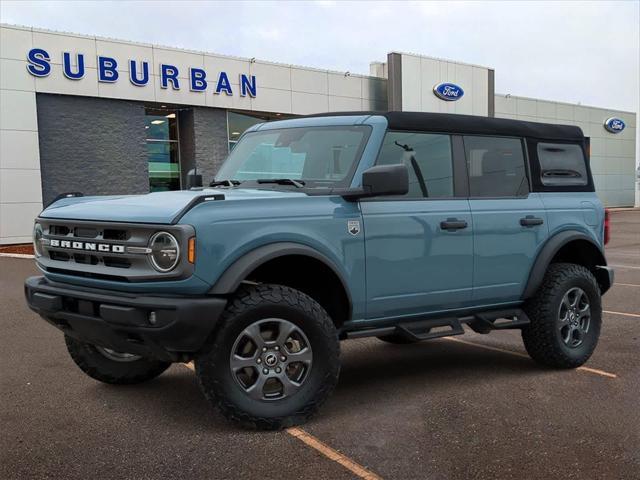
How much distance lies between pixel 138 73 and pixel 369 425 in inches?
760

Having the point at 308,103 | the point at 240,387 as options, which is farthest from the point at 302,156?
the point at 308,103

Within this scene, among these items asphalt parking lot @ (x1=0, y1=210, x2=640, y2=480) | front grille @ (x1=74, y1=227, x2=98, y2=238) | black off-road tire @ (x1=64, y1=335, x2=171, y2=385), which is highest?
front grille @ (x1=74, y1=227, x2=98, y2=238)

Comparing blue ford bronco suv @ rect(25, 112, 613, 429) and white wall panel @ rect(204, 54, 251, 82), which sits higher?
white wall panel @ rect(204, 54, 251, 82)

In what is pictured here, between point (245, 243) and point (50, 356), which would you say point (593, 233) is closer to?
point (245, 243)

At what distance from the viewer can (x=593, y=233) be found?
5883 millimetres

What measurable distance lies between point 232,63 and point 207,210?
68.3ft

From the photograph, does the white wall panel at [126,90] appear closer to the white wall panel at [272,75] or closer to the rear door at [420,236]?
the white wall panel at [272,75]

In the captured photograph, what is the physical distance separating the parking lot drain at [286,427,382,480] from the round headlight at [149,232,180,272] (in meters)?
1.25

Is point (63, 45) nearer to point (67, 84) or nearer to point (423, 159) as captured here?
→ point (67, 84)

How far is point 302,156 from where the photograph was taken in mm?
4922

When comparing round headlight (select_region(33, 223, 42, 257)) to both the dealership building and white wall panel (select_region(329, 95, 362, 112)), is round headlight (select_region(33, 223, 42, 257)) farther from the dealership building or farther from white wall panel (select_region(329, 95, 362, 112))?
white wall panel (select_region(329, 95, 362, 112))

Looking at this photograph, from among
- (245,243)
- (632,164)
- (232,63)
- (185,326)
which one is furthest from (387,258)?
(632,164)

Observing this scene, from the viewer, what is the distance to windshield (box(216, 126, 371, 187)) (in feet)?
15.3

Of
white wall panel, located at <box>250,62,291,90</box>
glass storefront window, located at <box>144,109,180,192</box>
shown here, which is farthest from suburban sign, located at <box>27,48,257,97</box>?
glass storefront window, located at <box>144,109,180,192</box>
